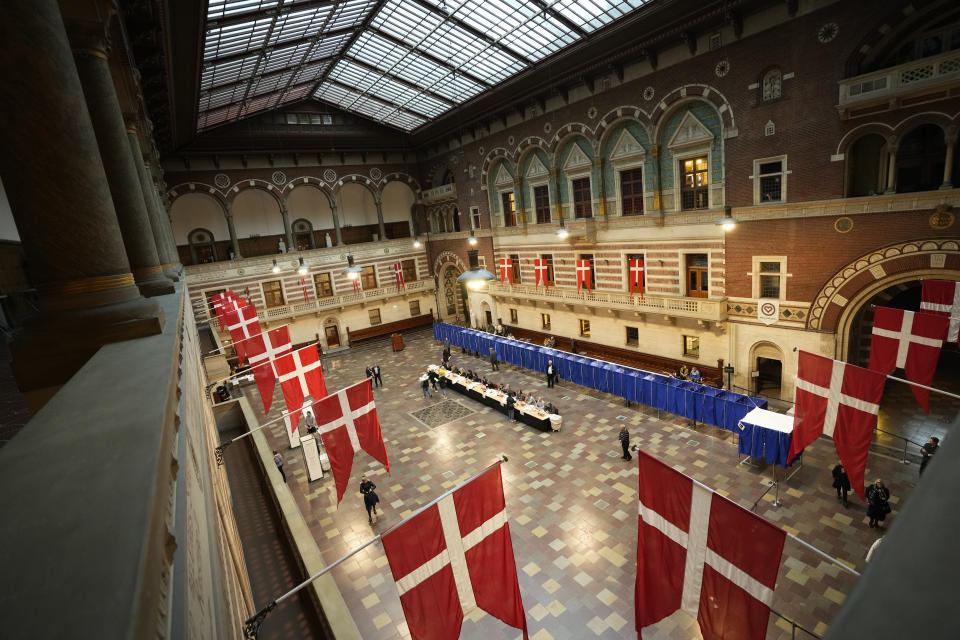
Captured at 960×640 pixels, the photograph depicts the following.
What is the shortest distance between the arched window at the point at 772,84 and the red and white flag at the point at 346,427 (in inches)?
597

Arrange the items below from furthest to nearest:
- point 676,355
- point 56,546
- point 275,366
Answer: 1. point 676,355
2. point 275,366
3. point 56,546

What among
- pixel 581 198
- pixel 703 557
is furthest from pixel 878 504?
pixel 581 198

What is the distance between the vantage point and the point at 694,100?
17.1 meters

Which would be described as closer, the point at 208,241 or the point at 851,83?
the point at 851,83

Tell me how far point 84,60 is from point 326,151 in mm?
23666

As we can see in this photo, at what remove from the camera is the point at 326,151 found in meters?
28.9

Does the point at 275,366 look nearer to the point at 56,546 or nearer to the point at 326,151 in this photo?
the point at 56,546

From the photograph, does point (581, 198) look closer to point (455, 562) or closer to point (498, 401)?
Result: point (498, 401)

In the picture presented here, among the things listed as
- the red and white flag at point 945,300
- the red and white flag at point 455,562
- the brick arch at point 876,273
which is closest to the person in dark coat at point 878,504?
the red and white flag at point 945,300

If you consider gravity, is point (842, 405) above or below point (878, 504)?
above

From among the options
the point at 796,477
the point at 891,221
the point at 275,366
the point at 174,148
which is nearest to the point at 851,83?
the point at 891,221

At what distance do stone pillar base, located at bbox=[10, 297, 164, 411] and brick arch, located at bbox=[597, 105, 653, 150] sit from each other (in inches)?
744

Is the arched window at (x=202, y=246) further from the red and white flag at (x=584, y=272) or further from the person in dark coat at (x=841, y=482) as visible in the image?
the person in dark coat at (x=841, y=482)

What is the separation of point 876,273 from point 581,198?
38.6 ft
